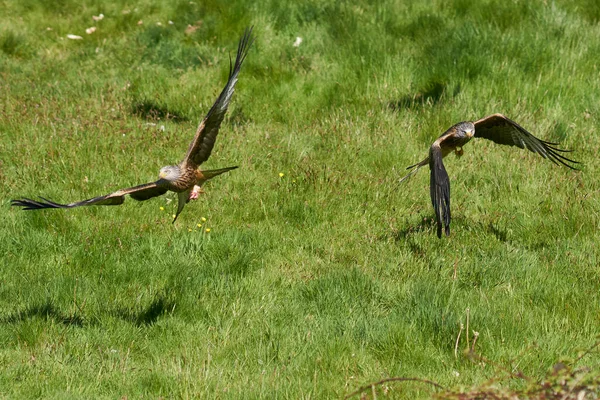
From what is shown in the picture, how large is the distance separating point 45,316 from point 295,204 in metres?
2.34

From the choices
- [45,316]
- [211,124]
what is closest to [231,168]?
[211,124]

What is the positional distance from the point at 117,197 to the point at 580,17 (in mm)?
6587

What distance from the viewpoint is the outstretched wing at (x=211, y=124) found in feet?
18.7

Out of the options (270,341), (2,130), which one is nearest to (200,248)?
(270,341)

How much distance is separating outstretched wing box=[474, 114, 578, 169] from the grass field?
315 mm

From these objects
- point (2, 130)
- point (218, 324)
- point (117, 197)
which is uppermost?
point (117, 197)

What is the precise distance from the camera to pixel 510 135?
6.82 m

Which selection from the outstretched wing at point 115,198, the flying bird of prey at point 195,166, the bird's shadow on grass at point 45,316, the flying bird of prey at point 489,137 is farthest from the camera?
the flying bird of prey at point 489,137

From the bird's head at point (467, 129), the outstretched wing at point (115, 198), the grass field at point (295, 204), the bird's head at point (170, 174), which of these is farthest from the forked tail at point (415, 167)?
the outstretched wing at point (115, 198)

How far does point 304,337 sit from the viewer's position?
4.89m

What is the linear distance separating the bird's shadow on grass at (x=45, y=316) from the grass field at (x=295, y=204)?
0.09 feet

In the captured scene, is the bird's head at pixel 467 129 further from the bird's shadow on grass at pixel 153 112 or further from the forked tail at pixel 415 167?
the bird's shadow on grass at pixel 153 112

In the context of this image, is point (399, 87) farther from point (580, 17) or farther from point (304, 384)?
point (304, 384)

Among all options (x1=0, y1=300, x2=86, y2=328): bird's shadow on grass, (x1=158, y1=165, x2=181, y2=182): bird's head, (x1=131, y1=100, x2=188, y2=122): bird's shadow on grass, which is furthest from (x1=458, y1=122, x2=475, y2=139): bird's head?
(x1=131, y1=100, x2=188, y2=122): bird's shadow on grass
